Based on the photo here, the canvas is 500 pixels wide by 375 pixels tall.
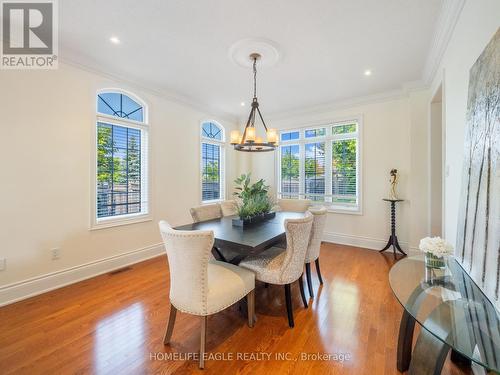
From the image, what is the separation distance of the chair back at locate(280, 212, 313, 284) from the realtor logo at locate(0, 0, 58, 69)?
2980mm

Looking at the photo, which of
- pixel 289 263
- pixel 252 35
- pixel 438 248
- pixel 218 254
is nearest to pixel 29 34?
pixel 252 35

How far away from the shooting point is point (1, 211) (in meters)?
2.36

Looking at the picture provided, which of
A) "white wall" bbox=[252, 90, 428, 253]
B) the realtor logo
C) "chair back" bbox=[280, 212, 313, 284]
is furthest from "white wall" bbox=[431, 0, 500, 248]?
the realtor logo

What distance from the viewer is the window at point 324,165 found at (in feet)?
14.8

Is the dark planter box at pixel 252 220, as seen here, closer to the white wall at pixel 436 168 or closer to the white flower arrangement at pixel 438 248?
the white flower arrangement at pixel 438 248

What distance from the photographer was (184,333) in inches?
76.5

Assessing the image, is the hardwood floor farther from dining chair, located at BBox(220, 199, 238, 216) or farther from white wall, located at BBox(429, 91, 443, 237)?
white wall, located at BBox(429, 91, 443, 237)

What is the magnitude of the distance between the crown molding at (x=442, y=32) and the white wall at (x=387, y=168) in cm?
76

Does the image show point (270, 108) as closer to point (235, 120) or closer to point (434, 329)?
point (235, 120)

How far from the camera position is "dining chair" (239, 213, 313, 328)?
1.93 m

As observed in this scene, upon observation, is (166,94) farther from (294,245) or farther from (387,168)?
(387,168)

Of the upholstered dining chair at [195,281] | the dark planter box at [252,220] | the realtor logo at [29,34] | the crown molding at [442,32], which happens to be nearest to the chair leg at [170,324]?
the upholstered dining chair at [195,281]

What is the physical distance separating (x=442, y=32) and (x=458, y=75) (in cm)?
61

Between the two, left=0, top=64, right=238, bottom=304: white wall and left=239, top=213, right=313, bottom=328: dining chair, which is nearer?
left=239, top=213, right=313, bottom=328: dining chair
